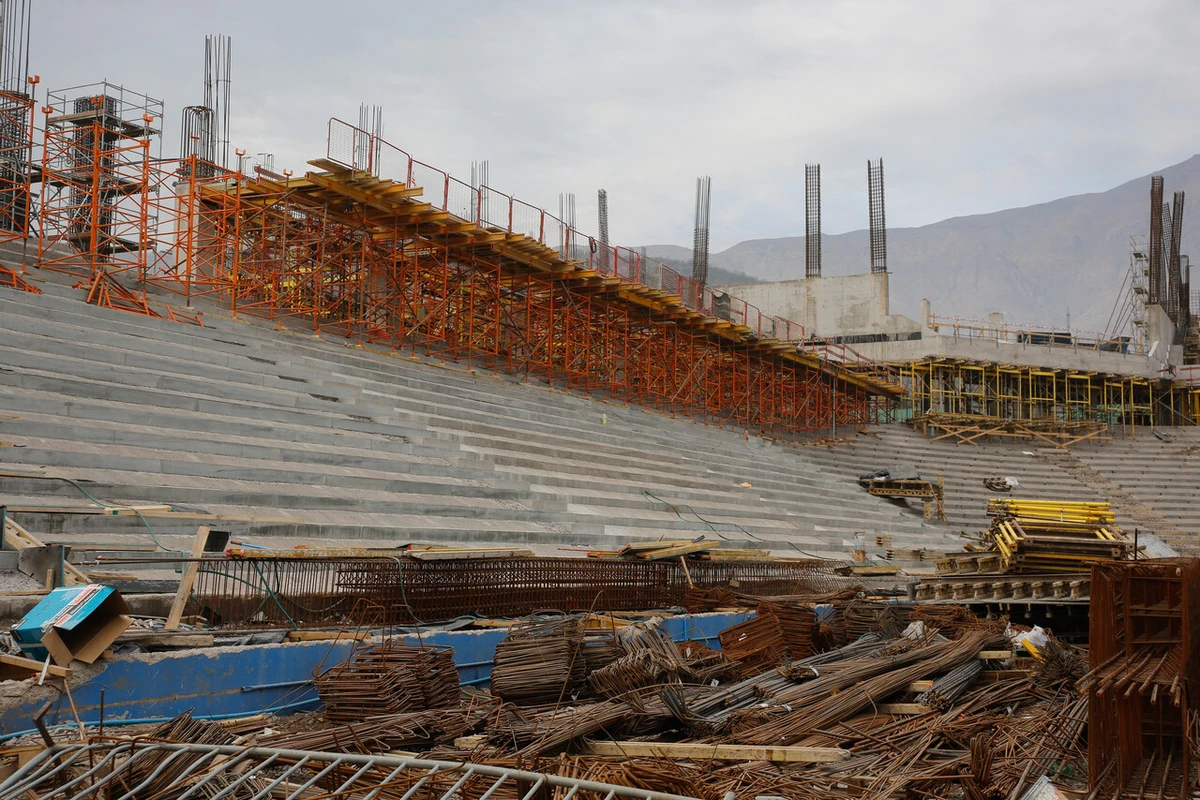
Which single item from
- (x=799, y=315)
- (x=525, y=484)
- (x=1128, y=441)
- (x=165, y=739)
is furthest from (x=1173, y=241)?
(x=165, y=739)

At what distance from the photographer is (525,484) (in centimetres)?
1822

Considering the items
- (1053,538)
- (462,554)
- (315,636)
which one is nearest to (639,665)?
(315,636)

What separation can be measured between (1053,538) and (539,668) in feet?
33.6

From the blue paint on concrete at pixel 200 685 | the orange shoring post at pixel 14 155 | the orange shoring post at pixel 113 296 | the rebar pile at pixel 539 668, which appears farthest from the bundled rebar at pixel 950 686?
the orange shoring post at pixel 14 155

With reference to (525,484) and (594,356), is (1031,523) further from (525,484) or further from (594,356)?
(594,356)

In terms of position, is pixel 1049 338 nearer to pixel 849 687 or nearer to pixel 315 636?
pixel 849 687

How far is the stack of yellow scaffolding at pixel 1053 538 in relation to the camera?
604 inches

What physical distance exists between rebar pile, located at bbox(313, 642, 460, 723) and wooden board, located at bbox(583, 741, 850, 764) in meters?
1.61

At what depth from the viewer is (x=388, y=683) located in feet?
25.0

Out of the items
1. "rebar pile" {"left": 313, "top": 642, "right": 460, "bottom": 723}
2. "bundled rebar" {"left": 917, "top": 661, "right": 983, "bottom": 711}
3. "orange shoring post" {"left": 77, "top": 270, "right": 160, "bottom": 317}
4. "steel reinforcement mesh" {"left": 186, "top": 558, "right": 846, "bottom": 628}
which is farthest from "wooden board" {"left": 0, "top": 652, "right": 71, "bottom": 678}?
"orange shoring post" {"left": 77, "top": 270, "right": 160, "bottom": 317}

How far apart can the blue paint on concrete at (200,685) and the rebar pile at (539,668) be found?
3.31 feet

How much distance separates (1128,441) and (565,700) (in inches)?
1681

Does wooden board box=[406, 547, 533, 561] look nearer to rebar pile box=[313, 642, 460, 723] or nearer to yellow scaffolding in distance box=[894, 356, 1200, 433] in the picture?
rebar pile box=[313, 642, 460, 723]

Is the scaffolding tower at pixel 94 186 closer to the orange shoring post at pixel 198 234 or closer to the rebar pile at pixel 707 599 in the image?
the orange shoring post at pixel 198 234
